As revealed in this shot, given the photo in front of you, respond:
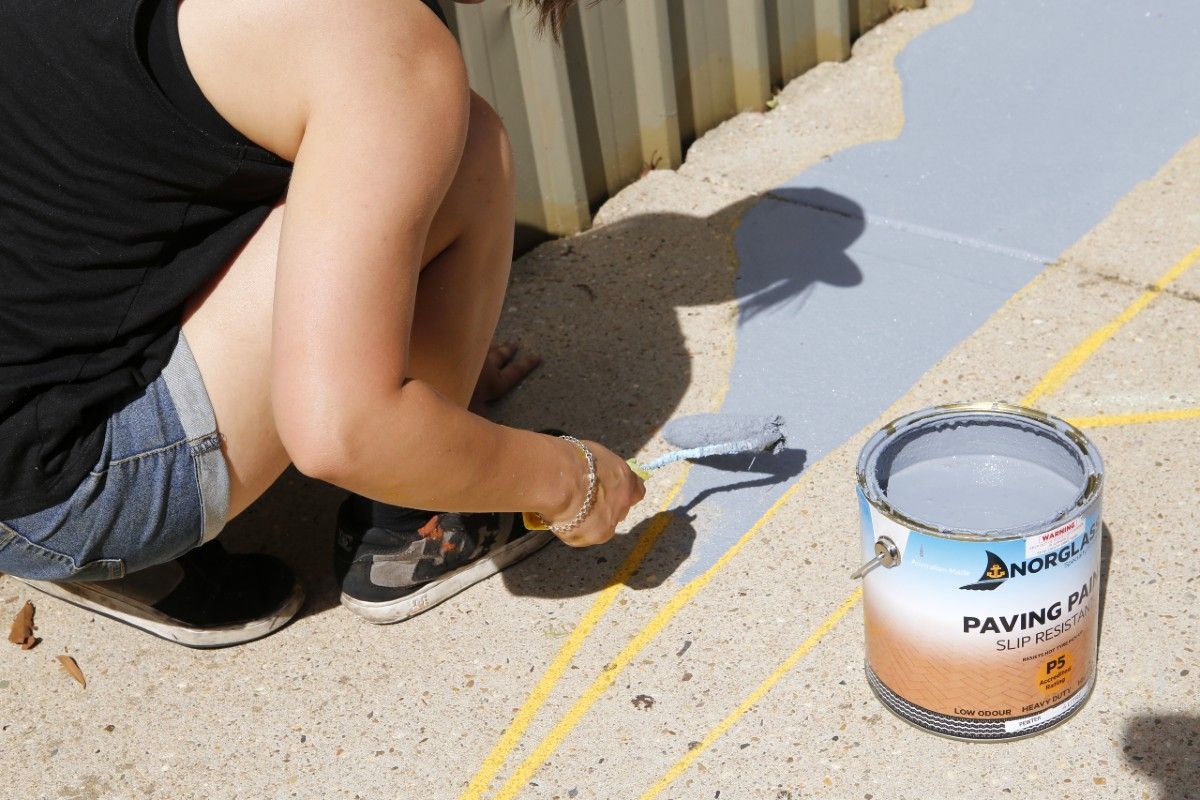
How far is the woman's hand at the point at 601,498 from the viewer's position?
1.98 metres

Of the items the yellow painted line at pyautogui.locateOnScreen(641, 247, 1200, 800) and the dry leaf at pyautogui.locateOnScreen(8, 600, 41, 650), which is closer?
the yellow painted line at pyautogui.locateOnScreen(641, 247, 1200, 800)

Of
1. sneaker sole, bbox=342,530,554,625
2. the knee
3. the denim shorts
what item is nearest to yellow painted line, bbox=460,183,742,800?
sneaker sole, bbox=342,530,554,625

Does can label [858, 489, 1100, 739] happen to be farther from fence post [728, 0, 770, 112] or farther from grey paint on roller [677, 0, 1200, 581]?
fence post [728, 0, 770, 112]

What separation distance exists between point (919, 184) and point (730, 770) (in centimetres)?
187

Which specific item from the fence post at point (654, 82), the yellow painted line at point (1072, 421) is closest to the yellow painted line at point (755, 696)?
the yellow painted line at point (1072, 421)

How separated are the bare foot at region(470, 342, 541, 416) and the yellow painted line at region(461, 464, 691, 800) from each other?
471mm

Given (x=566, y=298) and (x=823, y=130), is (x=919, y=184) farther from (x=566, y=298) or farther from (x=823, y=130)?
(x=566, y=298)

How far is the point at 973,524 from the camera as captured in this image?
1.79 metres

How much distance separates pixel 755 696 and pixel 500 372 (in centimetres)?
104

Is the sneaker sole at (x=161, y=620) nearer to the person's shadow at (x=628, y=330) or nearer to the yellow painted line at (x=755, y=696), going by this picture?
the person's shadow at (x=628, y=330)

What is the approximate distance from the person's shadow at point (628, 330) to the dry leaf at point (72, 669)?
1.22 feet

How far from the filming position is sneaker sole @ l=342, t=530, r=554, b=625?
2.28 m

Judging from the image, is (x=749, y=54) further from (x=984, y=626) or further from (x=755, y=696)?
(x=984, y=626)

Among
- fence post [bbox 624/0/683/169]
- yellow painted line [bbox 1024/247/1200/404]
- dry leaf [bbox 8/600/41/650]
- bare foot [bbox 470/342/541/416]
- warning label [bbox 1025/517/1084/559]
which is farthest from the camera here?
fence post [bbox 624/0/683/169]
